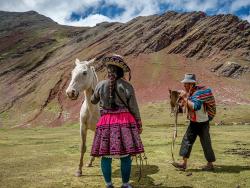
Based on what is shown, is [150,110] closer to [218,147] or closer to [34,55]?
[218,147]

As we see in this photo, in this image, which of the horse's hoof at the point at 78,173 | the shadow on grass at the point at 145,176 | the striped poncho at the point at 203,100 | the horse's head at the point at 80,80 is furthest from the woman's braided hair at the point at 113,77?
the horse's hoof at the point at 78,173

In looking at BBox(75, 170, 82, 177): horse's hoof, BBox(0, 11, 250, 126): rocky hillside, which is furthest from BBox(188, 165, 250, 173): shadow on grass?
BBox(0, 11, 250, 126): rocky hillside

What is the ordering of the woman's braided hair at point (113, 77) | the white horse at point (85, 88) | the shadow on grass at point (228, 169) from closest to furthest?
the woman's braided hair at point (113, 77)
the white horse at point (85, 88)
the shadow on grass at point (228, 169)

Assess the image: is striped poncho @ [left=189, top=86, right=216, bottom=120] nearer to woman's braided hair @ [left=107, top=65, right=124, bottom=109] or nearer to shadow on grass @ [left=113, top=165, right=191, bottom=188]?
shadow on grass @ [left=113, top=165, right=191, bottom=188]

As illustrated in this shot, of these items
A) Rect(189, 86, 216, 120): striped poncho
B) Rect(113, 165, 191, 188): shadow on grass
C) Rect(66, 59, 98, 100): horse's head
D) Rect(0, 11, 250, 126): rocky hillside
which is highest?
Rect(0, 11, 250, 126): rocky hillside

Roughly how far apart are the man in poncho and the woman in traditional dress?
2.61m

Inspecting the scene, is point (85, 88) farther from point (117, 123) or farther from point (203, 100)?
point (203, 100)

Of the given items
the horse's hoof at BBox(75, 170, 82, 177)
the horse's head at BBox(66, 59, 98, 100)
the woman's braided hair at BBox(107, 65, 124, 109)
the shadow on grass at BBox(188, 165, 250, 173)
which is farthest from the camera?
the shadow on grass at BBox(188, 165, 250, 173)

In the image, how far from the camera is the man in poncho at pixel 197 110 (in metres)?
10.5

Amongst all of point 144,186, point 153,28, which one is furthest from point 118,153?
point 153,28

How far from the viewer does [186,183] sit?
372 inches

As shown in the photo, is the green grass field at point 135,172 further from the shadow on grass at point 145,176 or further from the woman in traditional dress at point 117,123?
the woman in traditional dress at point 117,123

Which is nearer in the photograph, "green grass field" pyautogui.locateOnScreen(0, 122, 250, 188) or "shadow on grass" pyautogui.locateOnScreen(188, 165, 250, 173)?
"green grass field" pyautogui.locateOnScreen(0, 122, 250, 188)

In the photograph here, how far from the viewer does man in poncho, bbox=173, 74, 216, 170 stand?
10.5m
